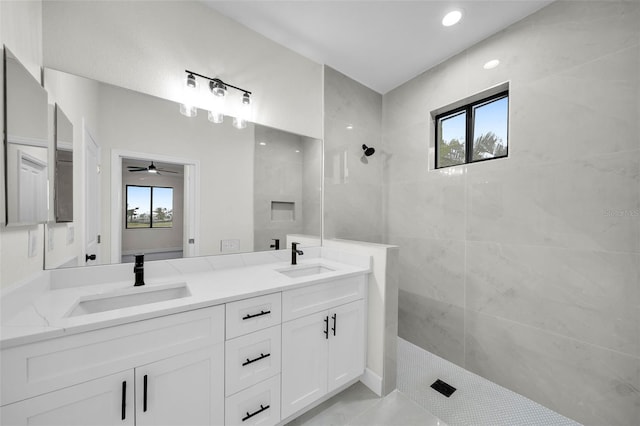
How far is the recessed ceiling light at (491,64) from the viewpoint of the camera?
5.98ft

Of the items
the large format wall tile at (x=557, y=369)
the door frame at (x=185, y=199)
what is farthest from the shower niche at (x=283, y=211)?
the large format wall tile at (x=557, y=369)

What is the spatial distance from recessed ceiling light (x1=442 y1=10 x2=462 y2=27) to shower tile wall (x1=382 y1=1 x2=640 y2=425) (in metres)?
0.35

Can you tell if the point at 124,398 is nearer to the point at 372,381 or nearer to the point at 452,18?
the point at 372,381

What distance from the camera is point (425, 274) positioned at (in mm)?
2244

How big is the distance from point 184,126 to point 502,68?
2.31 metres

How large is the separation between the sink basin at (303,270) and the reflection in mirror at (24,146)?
1.25 meters

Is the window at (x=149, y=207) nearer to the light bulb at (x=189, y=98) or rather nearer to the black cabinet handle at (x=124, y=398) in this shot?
the light bulb at (x=189, y=98)

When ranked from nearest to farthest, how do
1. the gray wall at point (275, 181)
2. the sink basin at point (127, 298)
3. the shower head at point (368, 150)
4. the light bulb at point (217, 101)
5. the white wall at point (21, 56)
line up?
the white wall at point (21, 56) → the sink basin at point (127, 298) → the light bulb at point (217, 101) → the gray wall at point (275, 181) → the shower head at point (368, 150)

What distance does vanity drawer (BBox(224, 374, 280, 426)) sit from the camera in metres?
1.15

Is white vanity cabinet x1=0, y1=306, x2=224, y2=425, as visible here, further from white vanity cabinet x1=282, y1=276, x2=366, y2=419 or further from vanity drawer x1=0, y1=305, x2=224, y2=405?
white vanity cabinet x1=282, y1=276, x2=366, y2=419

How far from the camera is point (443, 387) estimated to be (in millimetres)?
1777

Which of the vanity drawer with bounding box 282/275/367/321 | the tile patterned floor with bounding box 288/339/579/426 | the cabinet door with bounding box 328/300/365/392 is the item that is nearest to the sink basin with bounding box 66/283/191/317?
the vanity drawer with bounding box 282/275/367/321

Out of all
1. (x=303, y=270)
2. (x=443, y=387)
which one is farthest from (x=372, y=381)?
(x=303, y=270)

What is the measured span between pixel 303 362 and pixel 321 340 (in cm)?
16
